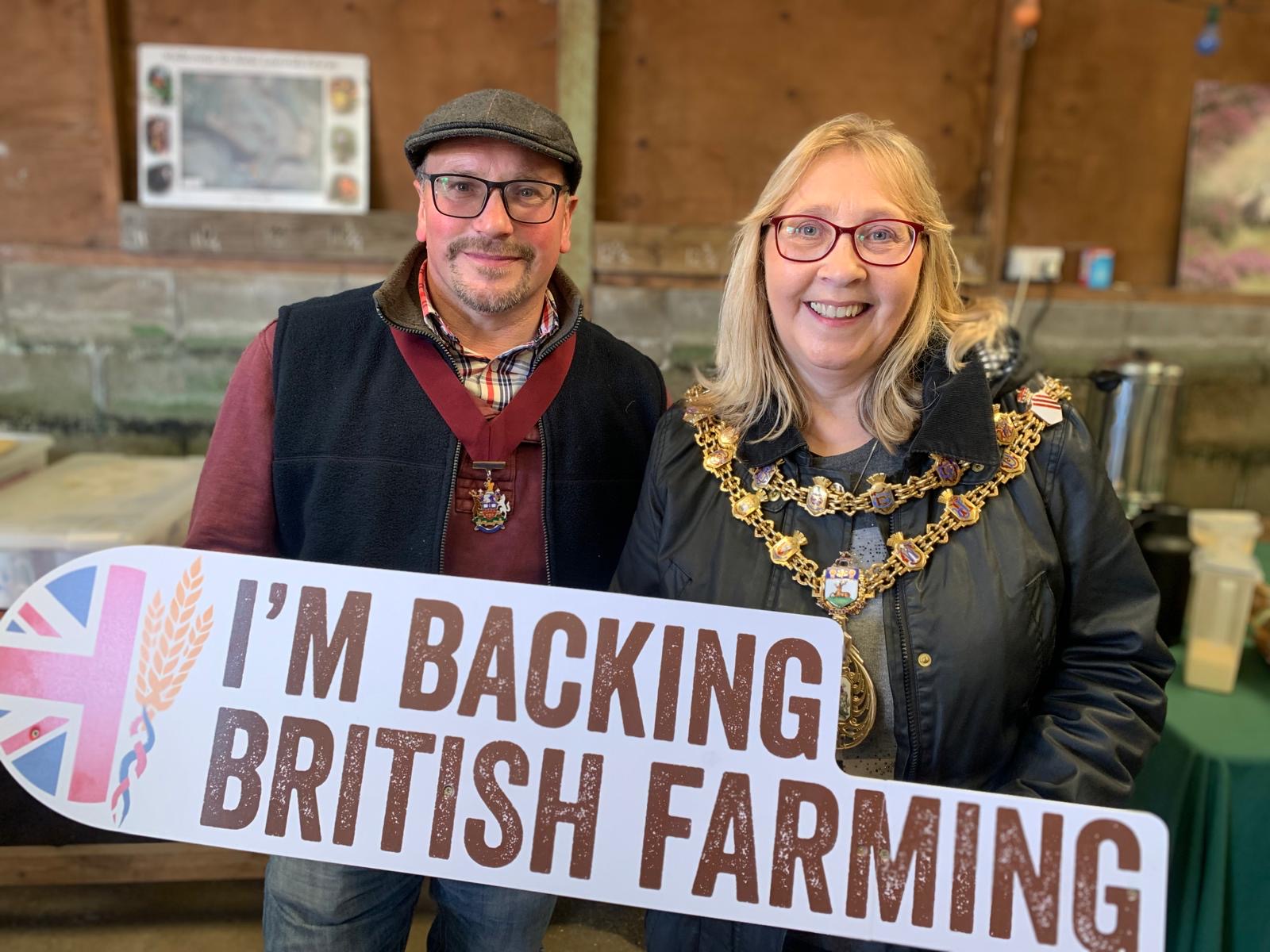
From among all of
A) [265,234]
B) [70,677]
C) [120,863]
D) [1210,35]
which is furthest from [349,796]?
[1210,35]

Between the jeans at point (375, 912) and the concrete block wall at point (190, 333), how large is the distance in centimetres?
179

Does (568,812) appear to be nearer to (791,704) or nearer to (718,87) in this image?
(791,704)

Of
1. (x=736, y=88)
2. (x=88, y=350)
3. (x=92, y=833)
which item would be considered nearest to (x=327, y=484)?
(x=92, y=833)

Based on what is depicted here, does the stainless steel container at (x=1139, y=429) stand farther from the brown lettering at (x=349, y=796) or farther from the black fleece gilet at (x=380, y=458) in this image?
the brown lettering at (x=349, y=796)

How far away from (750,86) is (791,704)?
2334 mm

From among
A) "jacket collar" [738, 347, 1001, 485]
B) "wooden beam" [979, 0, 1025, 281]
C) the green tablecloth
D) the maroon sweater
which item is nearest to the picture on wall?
"wooden beam" [979, 0, 1025, 281]

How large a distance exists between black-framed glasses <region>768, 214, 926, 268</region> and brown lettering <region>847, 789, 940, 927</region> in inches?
26.4

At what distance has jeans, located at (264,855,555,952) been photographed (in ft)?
4.36

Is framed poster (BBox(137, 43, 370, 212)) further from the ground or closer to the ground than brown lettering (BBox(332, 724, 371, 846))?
further from the ground

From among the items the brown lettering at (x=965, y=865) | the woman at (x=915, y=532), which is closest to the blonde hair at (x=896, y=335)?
the woman at (x=915, y=532)

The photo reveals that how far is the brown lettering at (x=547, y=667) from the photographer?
1.08 meters

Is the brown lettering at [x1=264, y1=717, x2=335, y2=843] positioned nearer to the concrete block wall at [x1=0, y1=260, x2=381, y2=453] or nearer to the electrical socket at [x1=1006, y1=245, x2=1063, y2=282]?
the concrete block wall at [x1=0, y1=260, x2=381, y2=453]

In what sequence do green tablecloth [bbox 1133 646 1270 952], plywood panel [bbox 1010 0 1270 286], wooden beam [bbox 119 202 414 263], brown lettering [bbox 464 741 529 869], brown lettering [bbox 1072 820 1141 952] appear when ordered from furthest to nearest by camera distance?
plywood panel [bbox 1010 0 1270 286] → wooden beam [bbox 119 202 414 263] → green tablecloth [bbox 1133 646 1270 952] → brown lettering [bbox 464 741 529 869] → brown lettering [bbox 1072 820 1141 952]

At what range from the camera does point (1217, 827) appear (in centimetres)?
152
